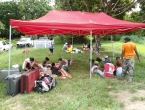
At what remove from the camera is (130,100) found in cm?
538

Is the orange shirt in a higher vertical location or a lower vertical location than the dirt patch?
higher

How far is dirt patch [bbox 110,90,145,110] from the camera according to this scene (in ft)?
A: 16.1

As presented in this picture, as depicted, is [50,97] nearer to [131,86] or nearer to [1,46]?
[131,86]

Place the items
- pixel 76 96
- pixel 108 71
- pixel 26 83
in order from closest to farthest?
pixel 76 96 < pixel 26 83 < pixel 108 71

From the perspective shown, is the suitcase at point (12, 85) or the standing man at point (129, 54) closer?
the suitcase at point (12, 85)

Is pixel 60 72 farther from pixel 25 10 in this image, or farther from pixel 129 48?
pixel 25 10

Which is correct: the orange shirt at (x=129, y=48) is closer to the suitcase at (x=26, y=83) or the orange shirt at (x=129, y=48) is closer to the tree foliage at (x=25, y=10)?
the suitcase at (x=26, y=83)

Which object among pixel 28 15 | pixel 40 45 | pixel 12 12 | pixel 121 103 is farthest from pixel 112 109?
pixel 12 12

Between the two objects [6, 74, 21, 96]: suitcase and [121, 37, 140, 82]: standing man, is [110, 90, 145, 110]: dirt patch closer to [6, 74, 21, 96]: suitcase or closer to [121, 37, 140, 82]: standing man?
[121, 37, 140, 82]: standing man

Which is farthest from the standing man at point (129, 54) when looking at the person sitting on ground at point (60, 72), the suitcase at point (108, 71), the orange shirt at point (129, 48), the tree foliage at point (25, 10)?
the tree foliage at point (25, 10)

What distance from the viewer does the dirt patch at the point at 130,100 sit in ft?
16.1

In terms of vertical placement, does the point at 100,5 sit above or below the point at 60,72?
above

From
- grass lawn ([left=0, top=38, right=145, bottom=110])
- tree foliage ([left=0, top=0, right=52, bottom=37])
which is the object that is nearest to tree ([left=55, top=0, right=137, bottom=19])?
grass lawn ([left=0, top=38, right=145, bottom=110])

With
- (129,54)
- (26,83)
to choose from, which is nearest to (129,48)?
(129,54)
